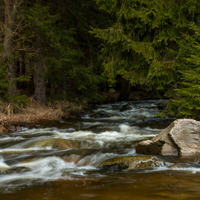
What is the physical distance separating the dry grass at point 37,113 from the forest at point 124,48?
1.53 ft

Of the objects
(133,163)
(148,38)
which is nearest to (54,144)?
(133,163)

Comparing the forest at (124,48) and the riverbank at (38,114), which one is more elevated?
the forest at (124,48)

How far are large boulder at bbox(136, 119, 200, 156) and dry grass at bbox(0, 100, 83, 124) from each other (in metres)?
6.98

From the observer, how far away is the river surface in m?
4.57

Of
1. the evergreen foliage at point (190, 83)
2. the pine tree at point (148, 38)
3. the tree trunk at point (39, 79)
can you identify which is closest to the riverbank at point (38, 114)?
the tree trunk at point (39, 79)

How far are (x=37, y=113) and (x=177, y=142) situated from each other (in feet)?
27.6

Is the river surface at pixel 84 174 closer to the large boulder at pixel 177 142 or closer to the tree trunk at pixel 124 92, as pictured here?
the large boulder at pixel 177 142

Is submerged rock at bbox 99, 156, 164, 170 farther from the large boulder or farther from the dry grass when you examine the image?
the dry grass

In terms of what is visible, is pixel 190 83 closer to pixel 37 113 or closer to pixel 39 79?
pixel 37 113

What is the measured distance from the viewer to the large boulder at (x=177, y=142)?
7004 mm

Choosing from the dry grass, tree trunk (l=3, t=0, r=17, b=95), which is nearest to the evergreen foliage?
the dry grass

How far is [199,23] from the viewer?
1076cm

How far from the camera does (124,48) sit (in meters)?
11.6

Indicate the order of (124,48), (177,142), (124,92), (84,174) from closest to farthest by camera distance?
(84,174) → (177,142) → (124,48) → (124,92)
